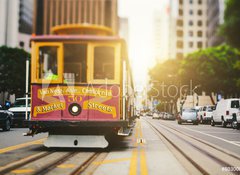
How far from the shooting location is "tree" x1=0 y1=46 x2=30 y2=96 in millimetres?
48406

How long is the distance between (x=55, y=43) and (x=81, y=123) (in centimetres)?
233

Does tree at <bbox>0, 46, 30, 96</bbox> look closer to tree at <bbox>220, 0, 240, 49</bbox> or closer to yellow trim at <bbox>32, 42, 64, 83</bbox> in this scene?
tree at <bbox>220, 0, 240, 49</bbox>

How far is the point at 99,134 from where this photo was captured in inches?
463

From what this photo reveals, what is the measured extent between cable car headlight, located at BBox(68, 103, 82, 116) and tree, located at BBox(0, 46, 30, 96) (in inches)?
1493

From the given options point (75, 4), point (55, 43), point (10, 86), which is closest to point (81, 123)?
point (55, 43)

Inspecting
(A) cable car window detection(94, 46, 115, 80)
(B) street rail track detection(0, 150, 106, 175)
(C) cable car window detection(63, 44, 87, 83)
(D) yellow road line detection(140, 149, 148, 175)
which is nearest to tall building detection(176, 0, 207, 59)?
(A) cable car window detection(94, 46, 115, 80)

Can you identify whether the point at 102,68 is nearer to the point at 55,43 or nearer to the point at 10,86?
the point at 55,43

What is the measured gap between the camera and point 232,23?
2220 centimetres

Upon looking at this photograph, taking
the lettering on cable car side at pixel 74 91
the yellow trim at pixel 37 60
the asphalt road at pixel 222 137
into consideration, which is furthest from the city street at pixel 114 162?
the asphalt road at pixel 222 137

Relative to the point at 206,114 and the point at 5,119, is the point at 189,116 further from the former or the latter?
the point at 5,119

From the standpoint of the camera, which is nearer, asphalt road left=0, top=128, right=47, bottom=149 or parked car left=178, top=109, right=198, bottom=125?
asphalt road left=0, top=128, right=47, bottom=149

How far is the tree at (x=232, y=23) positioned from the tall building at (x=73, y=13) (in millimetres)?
118861

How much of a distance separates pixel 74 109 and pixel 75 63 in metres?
1.28

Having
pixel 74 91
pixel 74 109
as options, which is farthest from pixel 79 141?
pixel 74 91
